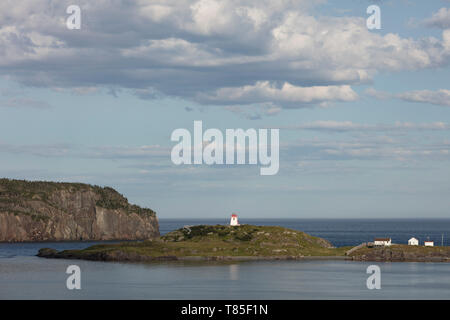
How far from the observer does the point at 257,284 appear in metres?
150

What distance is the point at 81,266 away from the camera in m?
187

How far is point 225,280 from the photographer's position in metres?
155

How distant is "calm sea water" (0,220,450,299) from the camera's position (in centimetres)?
13325

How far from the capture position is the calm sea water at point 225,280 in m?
133
